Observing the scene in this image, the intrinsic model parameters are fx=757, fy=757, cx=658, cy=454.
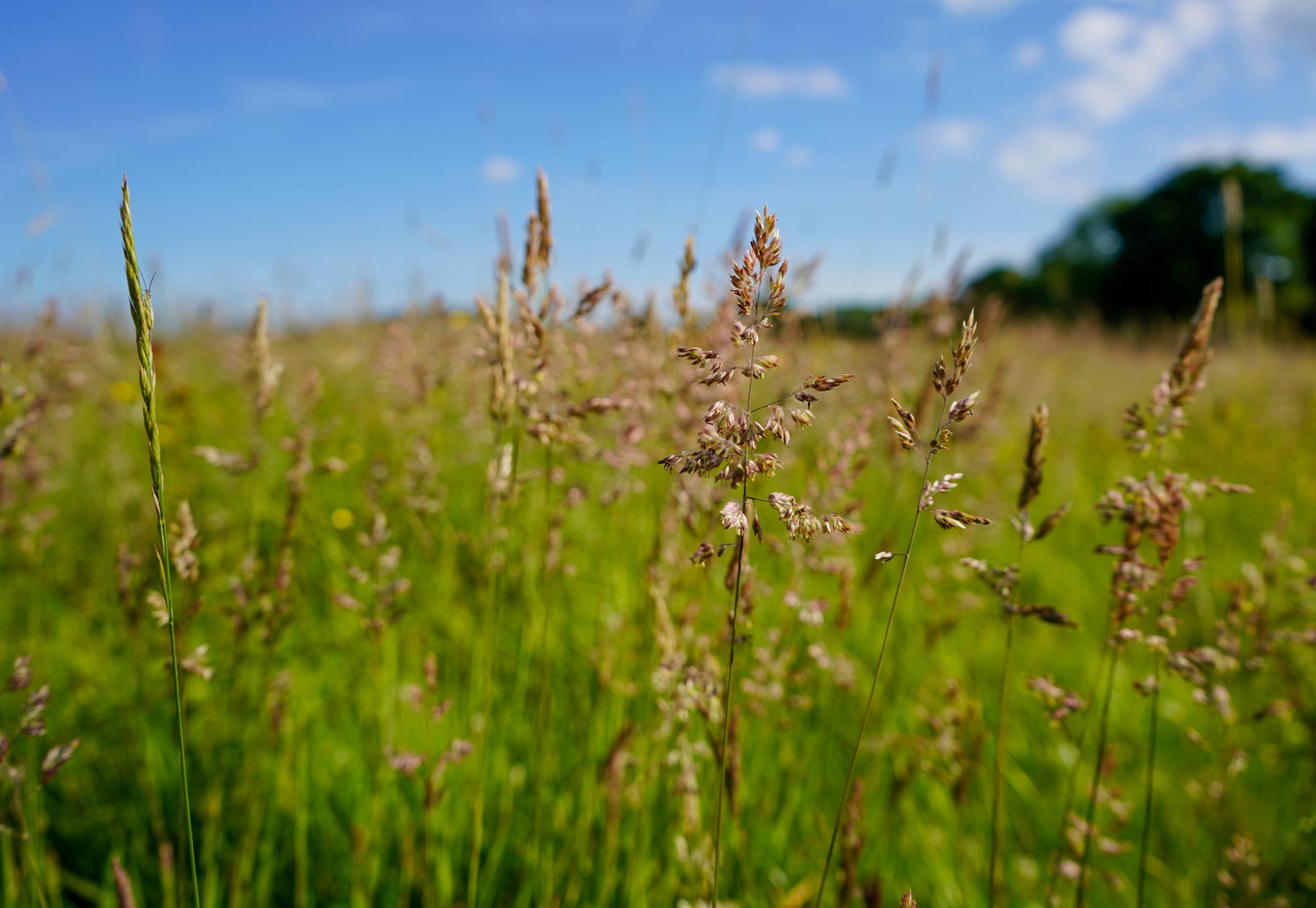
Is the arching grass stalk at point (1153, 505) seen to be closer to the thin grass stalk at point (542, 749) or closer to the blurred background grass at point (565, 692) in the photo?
the blurred background grass at point (565, 692)

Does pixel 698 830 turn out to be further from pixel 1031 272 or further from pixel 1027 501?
pixel 1031 272

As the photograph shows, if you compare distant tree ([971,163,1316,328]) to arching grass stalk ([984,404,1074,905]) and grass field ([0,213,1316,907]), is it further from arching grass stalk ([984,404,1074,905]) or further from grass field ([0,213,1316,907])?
arching grass stalk ([984,404,1074,905])

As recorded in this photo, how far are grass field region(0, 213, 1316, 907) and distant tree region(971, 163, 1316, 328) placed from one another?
137 ft

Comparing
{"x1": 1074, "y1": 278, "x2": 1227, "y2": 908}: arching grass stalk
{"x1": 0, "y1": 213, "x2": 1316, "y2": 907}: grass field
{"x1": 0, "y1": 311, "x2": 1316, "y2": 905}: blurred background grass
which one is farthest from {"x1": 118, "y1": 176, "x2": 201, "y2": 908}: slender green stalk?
{"x1": 1074, "y1": 278, "x2": 1227, "y2": 908}: arching grass stalk

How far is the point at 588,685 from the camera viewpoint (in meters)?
2.43

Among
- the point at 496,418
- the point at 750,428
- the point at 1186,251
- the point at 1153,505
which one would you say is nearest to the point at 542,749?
the point at 496,418

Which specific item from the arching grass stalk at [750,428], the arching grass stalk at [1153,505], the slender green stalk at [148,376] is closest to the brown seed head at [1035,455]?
the arching grass stalk at [1153,505]

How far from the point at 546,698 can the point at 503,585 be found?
3.96 ft

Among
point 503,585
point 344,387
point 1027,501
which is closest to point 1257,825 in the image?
point 1027,501

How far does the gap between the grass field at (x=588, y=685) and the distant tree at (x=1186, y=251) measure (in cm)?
4184

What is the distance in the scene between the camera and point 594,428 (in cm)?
238

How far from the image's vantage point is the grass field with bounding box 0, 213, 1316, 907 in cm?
155

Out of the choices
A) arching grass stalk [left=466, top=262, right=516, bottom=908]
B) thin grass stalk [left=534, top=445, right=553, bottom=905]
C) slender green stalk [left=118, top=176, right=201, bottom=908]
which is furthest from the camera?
thin grass stalk [left=534, top=445, right=553, bottom=905]

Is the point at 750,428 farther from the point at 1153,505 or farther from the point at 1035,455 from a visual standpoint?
the point at 1153,505
